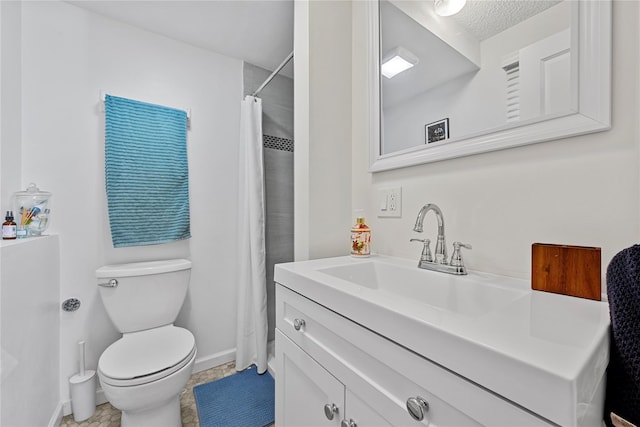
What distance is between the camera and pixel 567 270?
60cm

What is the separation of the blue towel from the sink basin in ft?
0.62

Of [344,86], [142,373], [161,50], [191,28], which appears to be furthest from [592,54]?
[161,50]

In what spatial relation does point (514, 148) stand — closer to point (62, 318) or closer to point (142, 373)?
point (142, 373)

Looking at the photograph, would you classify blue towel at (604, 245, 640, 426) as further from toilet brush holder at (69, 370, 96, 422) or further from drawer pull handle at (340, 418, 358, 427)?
toilet brush holder at (69, 370, 96, 422)

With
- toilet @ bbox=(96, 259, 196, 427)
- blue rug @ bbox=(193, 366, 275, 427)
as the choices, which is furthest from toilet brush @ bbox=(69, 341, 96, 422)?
blue rug @ bbox=(193, 366, 275, 427)

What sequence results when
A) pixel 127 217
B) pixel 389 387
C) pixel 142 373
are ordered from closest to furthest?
A: pixel 389 387 < pixel 142 373 < pixel 127 217

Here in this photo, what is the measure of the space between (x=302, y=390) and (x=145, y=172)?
1431 millimetres

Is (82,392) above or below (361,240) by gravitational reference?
below

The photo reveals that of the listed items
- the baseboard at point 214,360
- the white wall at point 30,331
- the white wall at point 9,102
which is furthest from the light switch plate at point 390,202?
the white wall at point 9,102

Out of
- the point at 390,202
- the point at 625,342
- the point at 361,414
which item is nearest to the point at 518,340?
the point at 625,342

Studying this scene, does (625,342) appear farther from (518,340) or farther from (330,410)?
(330,410)

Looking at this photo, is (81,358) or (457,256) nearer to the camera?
(457,256)

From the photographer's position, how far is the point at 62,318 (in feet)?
4.46

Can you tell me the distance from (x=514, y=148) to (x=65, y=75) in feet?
6.73
